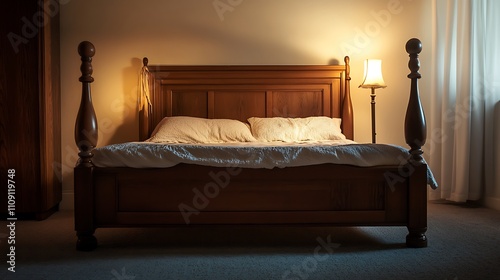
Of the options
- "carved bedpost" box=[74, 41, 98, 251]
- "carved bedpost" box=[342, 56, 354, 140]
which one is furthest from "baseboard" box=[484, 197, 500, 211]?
"carved bedpost" box=[74, 41, 98, 251]

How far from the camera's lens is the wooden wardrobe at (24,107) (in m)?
3.15

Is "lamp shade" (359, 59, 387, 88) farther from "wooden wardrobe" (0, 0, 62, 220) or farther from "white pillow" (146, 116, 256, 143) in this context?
"wooden wardrobe" (0, 0, 62, 220)

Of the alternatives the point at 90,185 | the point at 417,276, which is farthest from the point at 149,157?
the point at 417,276

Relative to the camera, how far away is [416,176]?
2.26 meters

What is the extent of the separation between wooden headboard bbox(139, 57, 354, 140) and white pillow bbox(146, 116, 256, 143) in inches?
13.0

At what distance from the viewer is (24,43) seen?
315 centimetres

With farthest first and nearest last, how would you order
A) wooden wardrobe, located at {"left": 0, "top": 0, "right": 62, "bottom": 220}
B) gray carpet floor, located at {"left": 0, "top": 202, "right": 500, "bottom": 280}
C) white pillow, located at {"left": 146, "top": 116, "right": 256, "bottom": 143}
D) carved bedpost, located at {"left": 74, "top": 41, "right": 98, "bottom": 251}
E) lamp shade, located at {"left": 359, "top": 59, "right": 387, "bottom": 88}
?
lamp shade, located at {"left": 359, "top": 59, "right": 387, "bottom": 88}
white pillow, located at {"left": 146, "top": 116, "right": 256, "bottom": 143}
wooden wardrobe, located at {"left": 0, "top": 0, "right": 62, "bottom": 220}
carved bedpost, located at {"left": 74, "top": 41, "right": 98, "bottom": 251}
gray carpet floor, located at {"left": 0, "top": 202, "right": 500, "bottom": 280}

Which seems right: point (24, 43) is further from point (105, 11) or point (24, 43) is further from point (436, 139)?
point (436, 139)

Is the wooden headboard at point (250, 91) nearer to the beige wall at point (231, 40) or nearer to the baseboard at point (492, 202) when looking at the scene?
the beige wall at point (231, 40)

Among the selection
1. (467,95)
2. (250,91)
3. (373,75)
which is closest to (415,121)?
(373,75)

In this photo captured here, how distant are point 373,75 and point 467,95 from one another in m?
0.80

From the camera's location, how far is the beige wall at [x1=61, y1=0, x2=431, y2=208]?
3.84m

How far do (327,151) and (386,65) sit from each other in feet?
6.84

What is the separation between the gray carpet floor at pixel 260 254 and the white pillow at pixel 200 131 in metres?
0.87
